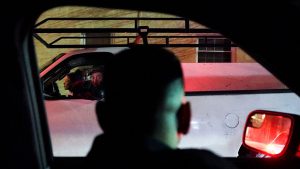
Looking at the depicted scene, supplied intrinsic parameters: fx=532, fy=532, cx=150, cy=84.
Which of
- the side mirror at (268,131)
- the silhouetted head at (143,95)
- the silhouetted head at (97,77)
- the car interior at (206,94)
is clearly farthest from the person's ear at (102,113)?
the silhouetted head at (97,77)

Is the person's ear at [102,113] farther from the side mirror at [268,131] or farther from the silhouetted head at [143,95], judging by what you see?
the side mirror at [268,131]

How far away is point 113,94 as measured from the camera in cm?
135

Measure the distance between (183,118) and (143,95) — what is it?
0.56 ft

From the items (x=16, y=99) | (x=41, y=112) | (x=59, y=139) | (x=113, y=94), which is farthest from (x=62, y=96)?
(x=113, y=94)

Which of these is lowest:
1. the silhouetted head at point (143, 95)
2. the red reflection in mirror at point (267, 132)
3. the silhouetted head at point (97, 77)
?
the silhouetted head at point (97, 77)

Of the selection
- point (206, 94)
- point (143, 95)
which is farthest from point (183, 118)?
point (206, 94)

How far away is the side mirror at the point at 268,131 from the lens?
6.55ft

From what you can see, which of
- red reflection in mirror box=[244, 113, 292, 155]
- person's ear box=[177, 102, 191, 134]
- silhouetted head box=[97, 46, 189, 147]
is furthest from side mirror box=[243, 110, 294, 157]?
silhouetted head box=[97, 46, 189, 147]

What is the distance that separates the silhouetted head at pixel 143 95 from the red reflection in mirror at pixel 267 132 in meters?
0.67

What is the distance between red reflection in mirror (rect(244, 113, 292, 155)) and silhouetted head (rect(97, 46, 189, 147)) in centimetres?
67

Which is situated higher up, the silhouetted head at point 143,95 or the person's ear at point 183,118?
the silhouetted head at point 143,95

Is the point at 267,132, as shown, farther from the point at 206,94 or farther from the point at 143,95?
the point at 206,94

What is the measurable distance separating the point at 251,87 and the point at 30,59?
4.00 meters

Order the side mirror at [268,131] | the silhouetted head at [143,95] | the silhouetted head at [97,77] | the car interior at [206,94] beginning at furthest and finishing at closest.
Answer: the silhouetted head at [97,77] < the side mirror at [268,131] < the car interior at [206,94] < the silhouetted head at [143,95]
